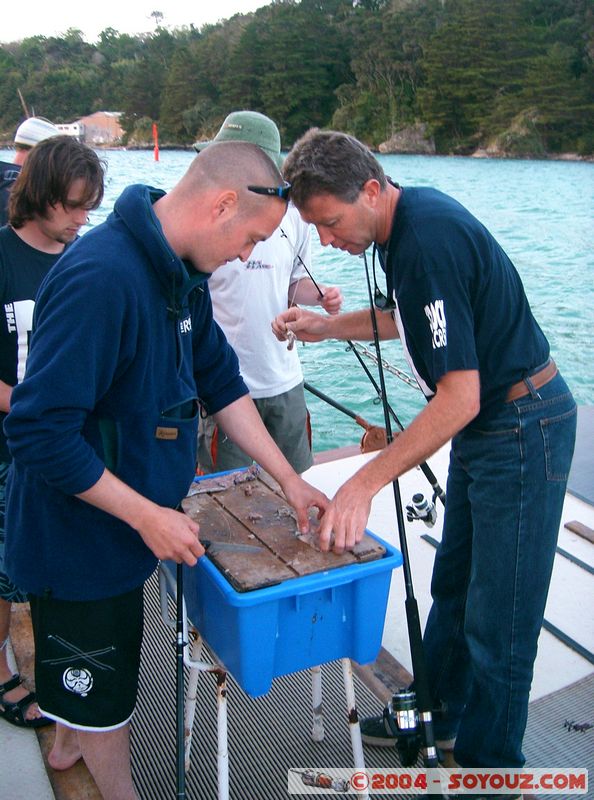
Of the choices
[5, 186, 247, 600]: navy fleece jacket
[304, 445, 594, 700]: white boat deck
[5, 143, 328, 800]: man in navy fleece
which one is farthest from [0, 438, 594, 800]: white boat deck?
[5, 186, 247, 600]: navy fleece jacket

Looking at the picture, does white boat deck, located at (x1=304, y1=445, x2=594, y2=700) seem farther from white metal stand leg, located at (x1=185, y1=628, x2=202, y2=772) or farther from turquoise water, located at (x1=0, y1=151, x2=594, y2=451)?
white metal stand leg, located at (x1=185, y1=628, x2=202, y2=772)

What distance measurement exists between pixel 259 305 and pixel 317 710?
5.27 feet

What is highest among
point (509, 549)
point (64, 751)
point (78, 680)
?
point (509, 549)

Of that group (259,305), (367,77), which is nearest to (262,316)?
(259,305)

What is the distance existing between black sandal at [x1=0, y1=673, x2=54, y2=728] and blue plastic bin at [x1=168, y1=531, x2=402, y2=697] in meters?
0.91

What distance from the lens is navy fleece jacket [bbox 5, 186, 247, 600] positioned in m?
1.39

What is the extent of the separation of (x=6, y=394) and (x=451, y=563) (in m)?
1.45

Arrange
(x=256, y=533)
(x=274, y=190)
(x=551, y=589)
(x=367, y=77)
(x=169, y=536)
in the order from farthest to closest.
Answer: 1. (x=367, y=77)
2. (x=551, y=589)
3. (x=256, y=533)
4. (x=274, y=190)
5. (x=169, y=536)

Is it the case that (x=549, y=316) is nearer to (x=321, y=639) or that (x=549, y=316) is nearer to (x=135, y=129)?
(x=321, y=639)

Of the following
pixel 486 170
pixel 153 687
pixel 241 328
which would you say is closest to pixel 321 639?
pixel 153 687

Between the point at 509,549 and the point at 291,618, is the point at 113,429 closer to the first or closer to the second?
the point at 291,618

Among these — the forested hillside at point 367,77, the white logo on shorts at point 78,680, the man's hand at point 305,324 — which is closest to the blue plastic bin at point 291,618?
the white logo on shorts at point 78,680

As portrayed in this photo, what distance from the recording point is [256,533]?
69.2 inches

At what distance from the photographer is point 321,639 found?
167 centimetres
